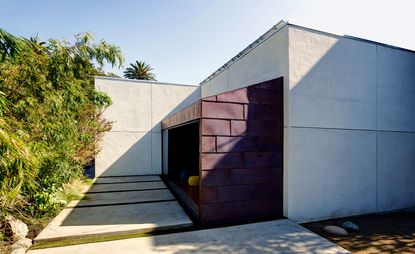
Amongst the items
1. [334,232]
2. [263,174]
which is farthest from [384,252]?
[263,174]

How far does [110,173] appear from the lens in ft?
31.8

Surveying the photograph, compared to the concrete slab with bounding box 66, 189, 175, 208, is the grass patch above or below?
above

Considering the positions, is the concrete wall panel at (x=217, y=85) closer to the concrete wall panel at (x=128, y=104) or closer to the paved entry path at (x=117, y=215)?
the concrete wall panel at (x=128, y=104)

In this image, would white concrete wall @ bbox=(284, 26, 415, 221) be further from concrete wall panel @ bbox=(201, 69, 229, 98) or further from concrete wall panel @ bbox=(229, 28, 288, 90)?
concrete wall panel @ bbox=(201, 69, 229, 98)

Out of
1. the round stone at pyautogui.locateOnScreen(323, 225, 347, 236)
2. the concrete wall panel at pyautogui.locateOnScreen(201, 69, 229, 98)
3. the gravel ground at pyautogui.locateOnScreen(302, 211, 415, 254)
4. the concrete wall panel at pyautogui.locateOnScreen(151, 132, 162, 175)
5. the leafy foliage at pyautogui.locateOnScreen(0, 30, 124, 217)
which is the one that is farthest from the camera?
the concrete wall panel at pyautogui.locateOnScreen(151, 132, 162, 175)

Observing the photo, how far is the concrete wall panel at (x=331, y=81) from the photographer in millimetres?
4762

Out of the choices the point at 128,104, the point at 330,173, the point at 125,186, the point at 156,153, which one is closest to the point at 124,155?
the point at 156,153

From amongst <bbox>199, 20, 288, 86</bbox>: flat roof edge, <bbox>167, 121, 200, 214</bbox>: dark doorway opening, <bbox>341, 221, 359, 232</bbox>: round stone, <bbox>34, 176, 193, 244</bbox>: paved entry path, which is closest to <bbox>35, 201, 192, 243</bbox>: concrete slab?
<bbox>34, 176, 193, 244</bbox>: paved entry path

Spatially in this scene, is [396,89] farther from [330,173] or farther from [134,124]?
[134,124]

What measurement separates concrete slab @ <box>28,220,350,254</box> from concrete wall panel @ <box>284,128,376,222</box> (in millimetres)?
922

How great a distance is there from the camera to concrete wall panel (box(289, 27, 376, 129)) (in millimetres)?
4762

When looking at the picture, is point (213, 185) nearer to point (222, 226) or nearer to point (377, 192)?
point (222, 226)

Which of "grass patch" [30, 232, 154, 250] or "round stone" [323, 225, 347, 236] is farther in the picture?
"round stone" [323, 225, 347, 236]

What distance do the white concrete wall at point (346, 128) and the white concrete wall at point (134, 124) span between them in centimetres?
707
